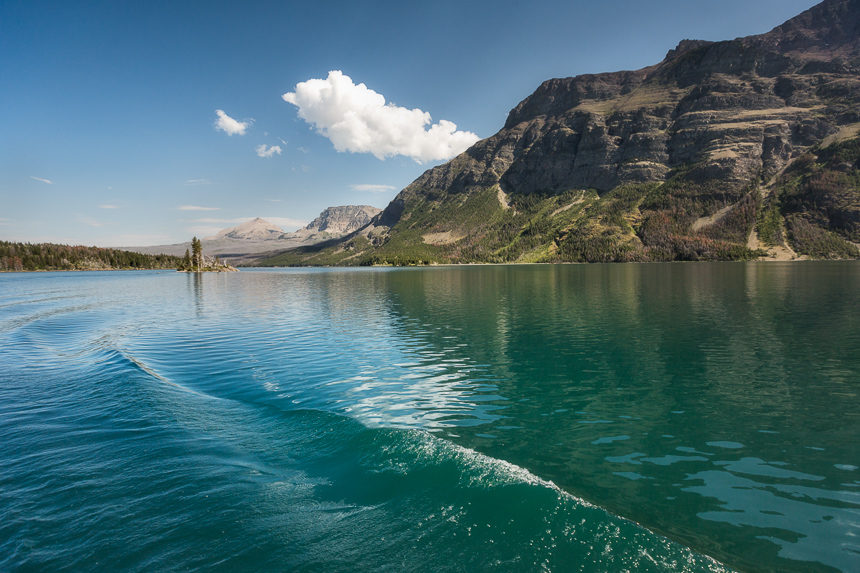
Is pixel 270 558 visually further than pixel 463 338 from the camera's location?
No

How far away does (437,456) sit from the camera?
Answer: 47.9 ft

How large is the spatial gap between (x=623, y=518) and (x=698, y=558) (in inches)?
73.8

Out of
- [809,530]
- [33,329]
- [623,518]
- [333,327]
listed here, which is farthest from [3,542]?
[33,329]

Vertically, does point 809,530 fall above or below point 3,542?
below

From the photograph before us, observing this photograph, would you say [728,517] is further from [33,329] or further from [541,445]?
[33,329]

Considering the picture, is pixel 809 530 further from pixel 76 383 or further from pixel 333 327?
pixel 333 327

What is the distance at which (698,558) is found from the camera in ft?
31.0

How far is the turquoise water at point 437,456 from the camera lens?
9.88 meters

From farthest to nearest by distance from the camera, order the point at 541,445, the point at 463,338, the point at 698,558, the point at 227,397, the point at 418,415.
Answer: the point at 463,338 → the point at 227,397 → the point at 418,415 → the point at 541,445 → the point at 698,558

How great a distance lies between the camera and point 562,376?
26625 millimetres

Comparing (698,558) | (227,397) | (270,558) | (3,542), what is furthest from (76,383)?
(698,558)

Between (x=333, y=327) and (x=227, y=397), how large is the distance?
24.1 m

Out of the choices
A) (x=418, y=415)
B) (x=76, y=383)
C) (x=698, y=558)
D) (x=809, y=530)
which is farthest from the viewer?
(x=76, y=383)

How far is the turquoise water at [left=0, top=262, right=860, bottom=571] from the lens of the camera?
32.4 feet
